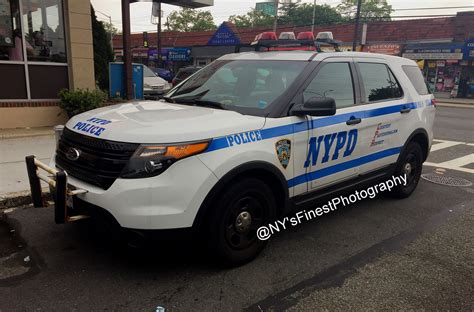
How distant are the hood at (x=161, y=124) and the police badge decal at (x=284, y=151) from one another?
25 centimetres

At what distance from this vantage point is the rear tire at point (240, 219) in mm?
3240

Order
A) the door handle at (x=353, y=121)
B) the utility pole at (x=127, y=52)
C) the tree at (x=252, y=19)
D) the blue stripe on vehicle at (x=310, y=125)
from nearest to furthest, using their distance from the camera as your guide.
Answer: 1. the blue stripe on vehicle at (x=310, y=125)
2. the door handle at (x=353, y=121)
3. the utility pole at (x=127, y=52)
4. the tree at (x=252, y=19)

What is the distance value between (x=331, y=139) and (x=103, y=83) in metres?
11.5

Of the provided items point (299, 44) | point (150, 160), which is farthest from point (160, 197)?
point (299, 44)

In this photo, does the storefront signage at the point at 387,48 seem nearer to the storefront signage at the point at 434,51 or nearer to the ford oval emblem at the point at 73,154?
the storefront signage at the point at 434,51

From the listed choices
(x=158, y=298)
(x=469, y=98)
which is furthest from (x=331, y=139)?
(x=469, y=98)

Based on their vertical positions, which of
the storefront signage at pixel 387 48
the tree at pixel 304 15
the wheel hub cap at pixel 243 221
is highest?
the tree at pixel 304 15

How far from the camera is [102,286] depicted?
3215 millimetres

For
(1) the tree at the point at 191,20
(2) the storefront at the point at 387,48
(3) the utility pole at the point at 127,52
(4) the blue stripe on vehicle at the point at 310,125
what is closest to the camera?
(4) the blue stripe on vehicle at the point at 310,125

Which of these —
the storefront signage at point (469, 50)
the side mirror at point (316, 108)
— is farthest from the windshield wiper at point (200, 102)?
the storefront signage at point (469, 50)

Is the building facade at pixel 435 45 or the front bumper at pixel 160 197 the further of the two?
the building facade at pixel 435 45

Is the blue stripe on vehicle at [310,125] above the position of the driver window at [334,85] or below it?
below

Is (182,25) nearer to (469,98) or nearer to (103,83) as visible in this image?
(469,98)

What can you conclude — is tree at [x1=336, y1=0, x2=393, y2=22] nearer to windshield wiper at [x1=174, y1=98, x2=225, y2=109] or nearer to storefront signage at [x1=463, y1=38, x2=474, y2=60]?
storefront signage at [x1=463, y1=38, x2=474, y2=60]
